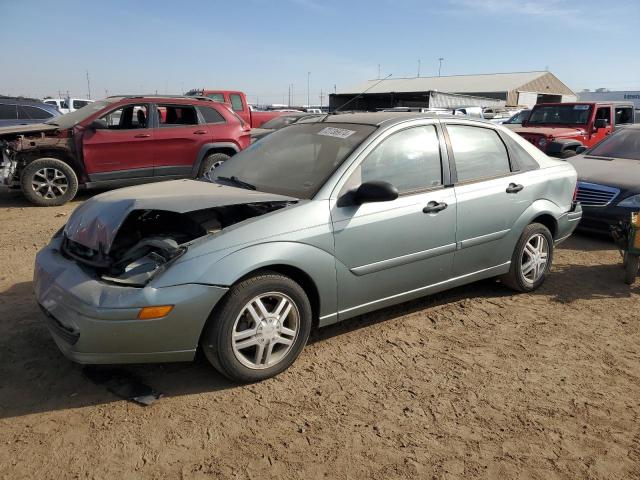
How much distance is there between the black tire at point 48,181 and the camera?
7922 mm

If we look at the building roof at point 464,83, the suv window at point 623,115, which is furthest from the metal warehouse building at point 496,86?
the suv window at point 623,115

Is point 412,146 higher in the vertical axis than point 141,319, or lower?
higher

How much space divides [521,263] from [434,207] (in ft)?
4.26

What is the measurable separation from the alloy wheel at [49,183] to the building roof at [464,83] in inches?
1592

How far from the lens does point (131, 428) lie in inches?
106

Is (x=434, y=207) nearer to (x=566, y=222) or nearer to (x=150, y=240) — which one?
(x=566, y=222)

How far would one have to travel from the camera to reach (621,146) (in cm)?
773

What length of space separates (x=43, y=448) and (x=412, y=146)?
9.94ft

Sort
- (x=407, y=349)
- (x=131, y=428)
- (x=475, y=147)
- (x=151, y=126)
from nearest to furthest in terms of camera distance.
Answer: (x=131, y=428) → (x=407, y=349) → (x=475, y=147) → (x=151, y=126)

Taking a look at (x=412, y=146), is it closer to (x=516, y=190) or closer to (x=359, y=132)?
(x=359, y=132)

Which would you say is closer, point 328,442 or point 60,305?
point 328,442

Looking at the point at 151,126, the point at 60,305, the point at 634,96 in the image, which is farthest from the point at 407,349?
the point at 634,96

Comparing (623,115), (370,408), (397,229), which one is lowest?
(370,408)

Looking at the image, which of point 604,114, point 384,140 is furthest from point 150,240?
point 604,114
